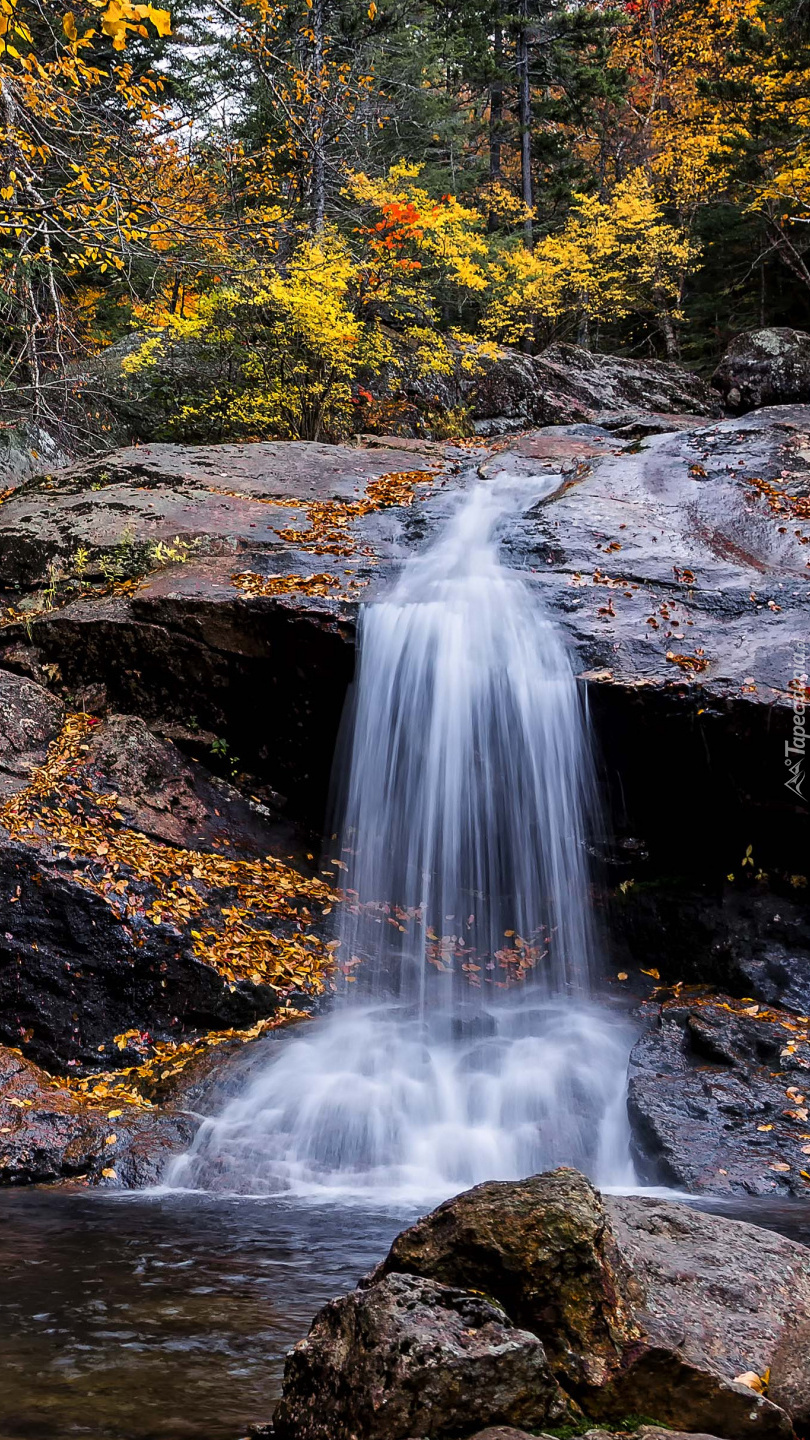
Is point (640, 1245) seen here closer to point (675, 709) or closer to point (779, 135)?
point (675, 709)

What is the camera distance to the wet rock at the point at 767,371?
1520 centimetres

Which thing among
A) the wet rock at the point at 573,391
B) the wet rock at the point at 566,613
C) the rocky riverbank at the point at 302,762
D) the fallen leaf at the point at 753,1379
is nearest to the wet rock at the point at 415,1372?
the fallen leaf at the point at 753,1379

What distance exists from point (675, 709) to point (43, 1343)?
5.58 metres

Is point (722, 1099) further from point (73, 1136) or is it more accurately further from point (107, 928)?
point (107, 928)

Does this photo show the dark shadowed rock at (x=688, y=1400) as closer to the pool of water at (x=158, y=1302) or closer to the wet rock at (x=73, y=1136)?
the pool of water at (x=158, y=1302)

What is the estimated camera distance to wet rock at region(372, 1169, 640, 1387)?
80.3 inches

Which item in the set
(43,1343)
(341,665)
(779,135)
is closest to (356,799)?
(341,665)

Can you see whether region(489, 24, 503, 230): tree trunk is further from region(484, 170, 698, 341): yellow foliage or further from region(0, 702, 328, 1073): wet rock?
region(0, 702, 328, 1073): wet rock

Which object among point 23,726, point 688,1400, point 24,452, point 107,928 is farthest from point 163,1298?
point 24,452

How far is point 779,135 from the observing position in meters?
16.2

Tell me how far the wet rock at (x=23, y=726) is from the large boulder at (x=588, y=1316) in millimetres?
5234

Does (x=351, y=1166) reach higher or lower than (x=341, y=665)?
lower

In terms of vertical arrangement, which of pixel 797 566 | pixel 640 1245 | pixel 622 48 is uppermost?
pixel 622 48

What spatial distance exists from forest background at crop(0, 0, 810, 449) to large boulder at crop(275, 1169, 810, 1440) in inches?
222
